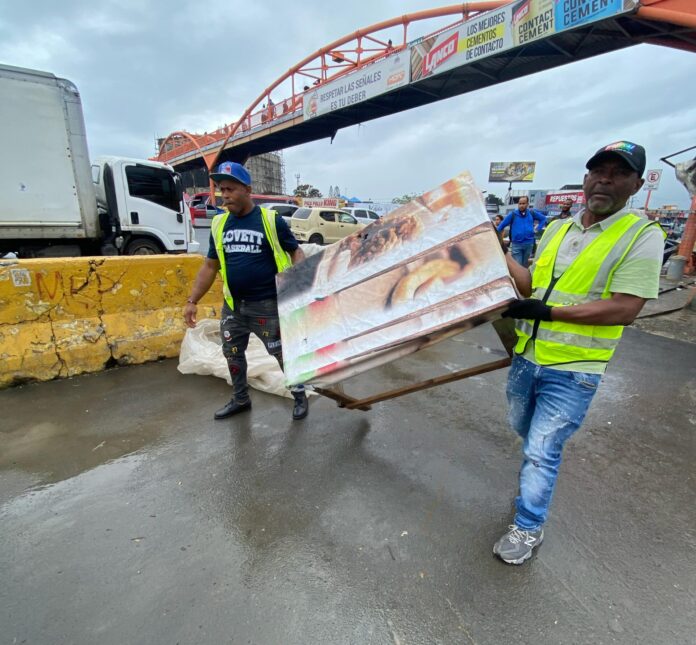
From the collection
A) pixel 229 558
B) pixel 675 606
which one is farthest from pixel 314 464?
pixel 675 606

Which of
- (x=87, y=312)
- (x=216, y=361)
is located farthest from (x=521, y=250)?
(x=87, y=312)

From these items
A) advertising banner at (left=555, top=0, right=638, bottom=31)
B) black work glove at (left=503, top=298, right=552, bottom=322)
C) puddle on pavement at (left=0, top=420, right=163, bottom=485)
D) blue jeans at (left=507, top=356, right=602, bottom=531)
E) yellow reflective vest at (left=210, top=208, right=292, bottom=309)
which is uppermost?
advertising banner at (left=555, top=0, right=638, bottom=31)

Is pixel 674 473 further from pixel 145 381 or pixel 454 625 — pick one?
pixel 145 381

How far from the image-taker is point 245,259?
261 centimetres

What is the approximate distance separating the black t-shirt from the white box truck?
209 inches

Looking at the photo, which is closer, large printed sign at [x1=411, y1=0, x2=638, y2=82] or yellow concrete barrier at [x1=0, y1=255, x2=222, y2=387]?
yellow concrete barrier at [x1=0, y1=255, x2=222, y2=387]

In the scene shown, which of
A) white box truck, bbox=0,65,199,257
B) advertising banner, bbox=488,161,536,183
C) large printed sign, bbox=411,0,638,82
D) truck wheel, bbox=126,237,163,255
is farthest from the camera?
advertising banner, bbox=488,161,536,183

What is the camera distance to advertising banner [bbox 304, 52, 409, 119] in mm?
14180

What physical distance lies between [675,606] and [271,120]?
2834 cm

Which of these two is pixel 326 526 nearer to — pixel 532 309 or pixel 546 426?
pixel 546 426

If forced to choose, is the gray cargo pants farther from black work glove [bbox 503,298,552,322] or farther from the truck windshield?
the truck windshield

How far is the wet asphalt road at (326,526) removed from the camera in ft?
4.77

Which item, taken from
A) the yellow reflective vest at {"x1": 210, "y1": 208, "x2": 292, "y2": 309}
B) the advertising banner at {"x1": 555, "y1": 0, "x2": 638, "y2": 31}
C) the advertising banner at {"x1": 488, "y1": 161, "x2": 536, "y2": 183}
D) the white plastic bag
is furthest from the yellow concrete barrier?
the advertising banner at {"x1": 488, "y1": 161, "x2": 536, "y2": 183}

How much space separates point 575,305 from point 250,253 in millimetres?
2012
